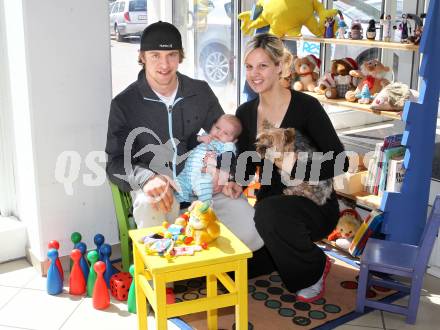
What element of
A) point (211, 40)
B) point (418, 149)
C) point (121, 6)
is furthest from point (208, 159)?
point (121, 6)

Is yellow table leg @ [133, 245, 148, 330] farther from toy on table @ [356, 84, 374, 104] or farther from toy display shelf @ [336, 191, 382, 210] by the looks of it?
toy on table @ [356, 84, 374, 104]

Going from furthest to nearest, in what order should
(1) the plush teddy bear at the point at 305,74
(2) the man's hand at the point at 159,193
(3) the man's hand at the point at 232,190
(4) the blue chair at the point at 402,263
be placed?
(1) the plush teddy bear at the point at 305,74, (3) the man's hand at the point at 232,190, (2) the man's hand at the point at 159,193, (4) the blue chair at the point at 402,263

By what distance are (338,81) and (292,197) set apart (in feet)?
2.76

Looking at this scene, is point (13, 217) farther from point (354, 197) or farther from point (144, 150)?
point (354, 197)

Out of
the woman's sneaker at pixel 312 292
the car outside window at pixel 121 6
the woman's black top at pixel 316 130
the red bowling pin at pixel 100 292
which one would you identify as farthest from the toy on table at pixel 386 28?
the car outside window at pixel 121 6

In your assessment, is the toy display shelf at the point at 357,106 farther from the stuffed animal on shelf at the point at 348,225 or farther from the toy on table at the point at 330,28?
the stuffed animal on shelf at the point at 348,225

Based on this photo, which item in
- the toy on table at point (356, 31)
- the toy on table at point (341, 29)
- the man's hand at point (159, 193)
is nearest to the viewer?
the man's hand at point (159, 193)

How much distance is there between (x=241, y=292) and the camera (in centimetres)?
182

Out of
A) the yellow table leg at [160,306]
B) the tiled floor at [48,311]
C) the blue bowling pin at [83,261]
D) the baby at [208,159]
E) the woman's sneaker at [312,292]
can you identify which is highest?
the baby at [208,159]

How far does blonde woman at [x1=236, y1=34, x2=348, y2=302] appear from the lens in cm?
221

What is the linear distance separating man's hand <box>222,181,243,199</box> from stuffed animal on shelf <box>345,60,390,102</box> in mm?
750

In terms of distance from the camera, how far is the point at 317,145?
231 centimetres

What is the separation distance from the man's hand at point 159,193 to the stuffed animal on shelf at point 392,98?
39.7 inches

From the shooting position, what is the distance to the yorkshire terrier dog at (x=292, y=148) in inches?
87.1
